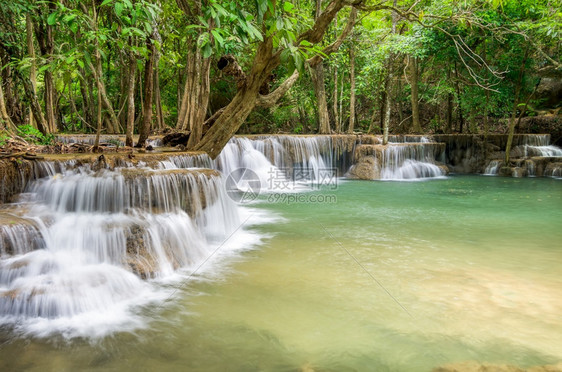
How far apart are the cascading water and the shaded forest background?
1.70 m

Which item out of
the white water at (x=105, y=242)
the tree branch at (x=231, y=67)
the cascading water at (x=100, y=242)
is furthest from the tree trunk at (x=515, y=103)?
the cascading water at (x=100, y=242)

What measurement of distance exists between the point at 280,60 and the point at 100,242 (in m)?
3.13

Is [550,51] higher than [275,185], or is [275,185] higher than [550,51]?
[550,51]

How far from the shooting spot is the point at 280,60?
4336mm

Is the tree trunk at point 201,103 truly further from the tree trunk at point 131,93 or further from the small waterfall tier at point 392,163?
the small waterfall tier at point 392,163

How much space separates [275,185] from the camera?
503 inches

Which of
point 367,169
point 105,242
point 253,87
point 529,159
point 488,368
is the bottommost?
point 488,368

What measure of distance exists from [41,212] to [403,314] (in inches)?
188

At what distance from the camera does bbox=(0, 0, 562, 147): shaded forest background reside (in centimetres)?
495

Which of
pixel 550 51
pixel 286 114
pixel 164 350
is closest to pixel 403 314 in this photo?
pixel 164 350

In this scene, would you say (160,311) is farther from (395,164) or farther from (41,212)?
(395,164)

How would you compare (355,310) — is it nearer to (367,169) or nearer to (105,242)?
(105,242)

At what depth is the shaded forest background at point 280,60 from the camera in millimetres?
4948

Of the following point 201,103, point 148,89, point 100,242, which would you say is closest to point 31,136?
point 148,89
